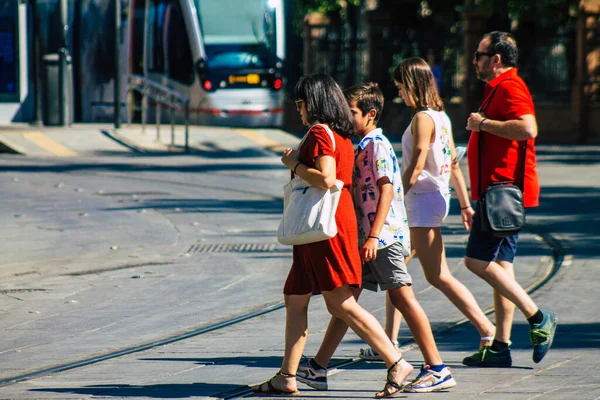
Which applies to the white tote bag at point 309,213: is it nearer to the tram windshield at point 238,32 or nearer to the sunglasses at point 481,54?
the sunglasses at point 481,54

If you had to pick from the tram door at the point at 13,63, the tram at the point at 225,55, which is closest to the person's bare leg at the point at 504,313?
the tram at the point at 225,55

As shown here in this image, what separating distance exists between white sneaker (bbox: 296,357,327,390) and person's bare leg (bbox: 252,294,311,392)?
13 centimetres

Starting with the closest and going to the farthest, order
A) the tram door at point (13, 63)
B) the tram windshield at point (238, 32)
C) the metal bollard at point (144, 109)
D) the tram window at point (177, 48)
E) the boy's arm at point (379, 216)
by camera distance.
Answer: the boy's arm at point (379, 216)
the metal bollard at point (144, 109)
the tram windshield at point (238, 32)
the tram window at point (177, 48)
the tram door at point (13, 63)

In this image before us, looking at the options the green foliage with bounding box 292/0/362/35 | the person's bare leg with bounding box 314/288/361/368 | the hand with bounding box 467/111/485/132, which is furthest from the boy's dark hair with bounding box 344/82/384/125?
the green foliage with bounding box 292/0/362/35

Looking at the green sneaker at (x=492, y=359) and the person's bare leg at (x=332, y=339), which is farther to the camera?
the green sneaker at (x=492, y=359)

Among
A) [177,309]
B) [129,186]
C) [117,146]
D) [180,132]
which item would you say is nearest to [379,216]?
[177,309]

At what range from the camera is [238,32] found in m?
25.3

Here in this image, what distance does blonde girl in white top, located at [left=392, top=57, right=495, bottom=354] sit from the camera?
6199 millimetres

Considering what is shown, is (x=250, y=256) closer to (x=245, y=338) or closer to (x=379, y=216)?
(x=245, y=338)

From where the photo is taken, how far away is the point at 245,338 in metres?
7.20

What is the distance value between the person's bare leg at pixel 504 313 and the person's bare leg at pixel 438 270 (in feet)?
0.25

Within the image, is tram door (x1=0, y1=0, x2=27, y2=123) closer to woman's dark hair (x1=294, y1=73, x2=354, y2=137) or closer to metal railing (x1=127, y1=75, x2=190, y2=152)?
metal railing (x1=127, y1=75, x2=190, y2=152)

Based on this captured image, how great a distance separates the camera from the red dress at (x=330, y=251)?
5.47 meters

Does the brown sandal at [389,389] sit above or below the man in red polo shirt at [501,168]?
below
